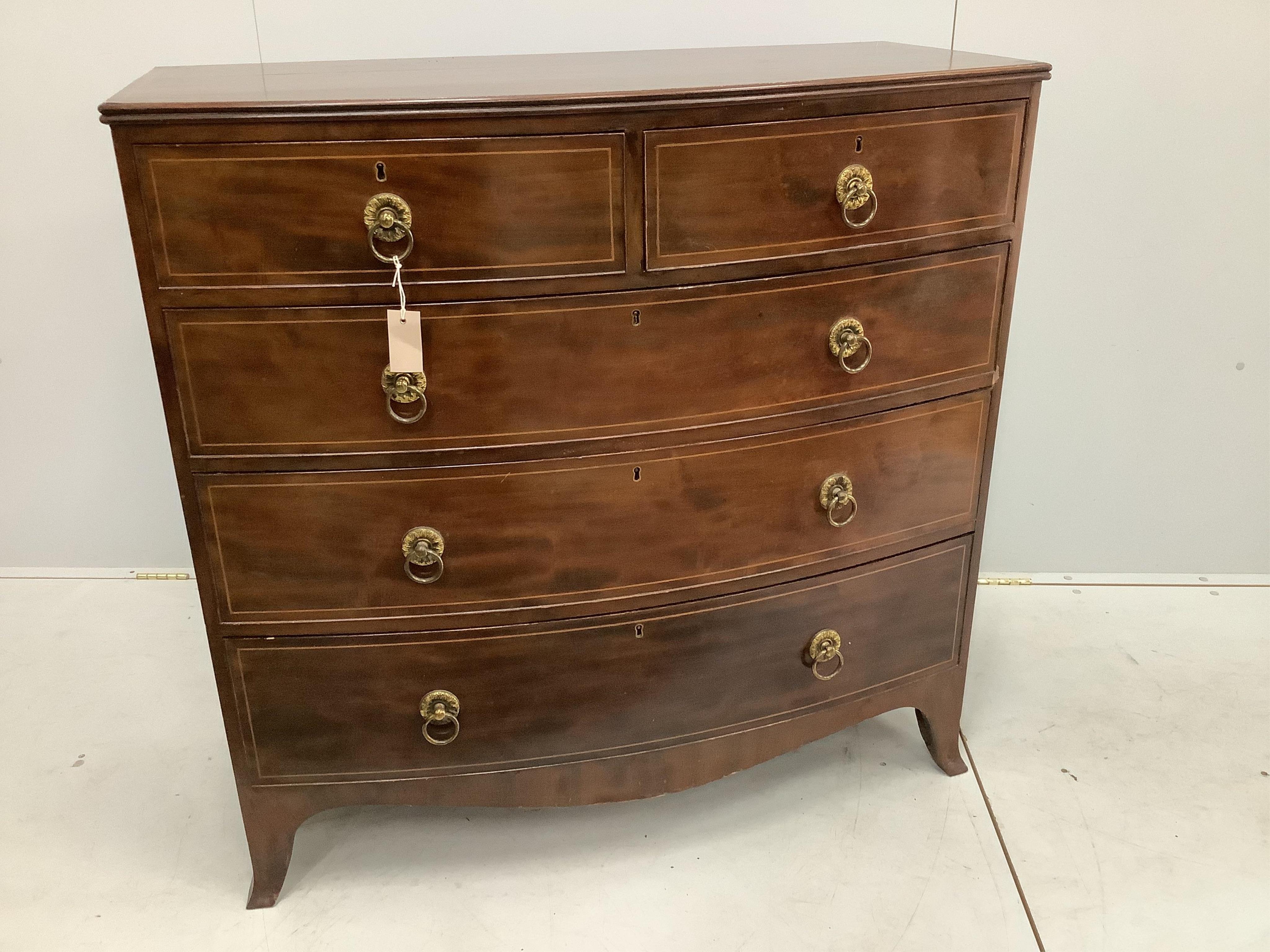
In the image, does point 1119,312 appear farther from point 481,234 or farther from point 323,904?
point 323,904

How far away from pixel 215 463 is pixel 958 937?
1354 millimetres

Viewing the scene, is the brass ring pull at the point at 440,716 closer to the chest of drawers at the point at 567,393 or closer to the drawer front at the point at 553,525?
the chest of drawers at the point at 567,393

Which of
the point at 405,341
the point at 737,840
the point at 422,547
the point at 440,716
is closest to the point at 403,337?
the point at 405,341

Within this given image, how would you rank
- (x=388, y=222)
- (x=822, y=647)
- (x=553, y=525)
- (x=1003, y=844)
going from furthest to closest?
1. (x=1003, y=844)
2. (x=822, y=647)
3. (x=553, y=525)
4. (x=388, y=222)

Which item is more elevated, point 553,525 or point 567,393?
point 567,393

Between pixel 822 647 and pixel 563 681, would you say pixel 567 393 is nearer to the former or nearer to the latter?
pixel 563 681

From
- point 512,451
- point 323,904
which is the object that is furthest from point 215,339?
point 323,904

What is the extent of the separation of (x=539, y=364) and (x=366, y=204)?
0.31 meters

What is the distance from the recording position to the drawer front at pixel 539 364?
144cm

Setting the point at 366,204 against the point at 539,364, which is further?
the point at 539,364

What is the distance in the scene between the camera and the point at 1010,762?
2.11m

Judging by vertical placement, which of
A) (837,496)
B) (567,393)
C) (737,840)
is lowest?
(737,840)

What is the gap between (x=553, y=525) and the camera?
158 cm

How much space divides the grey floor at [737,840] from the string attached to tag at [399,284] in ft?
3.33
